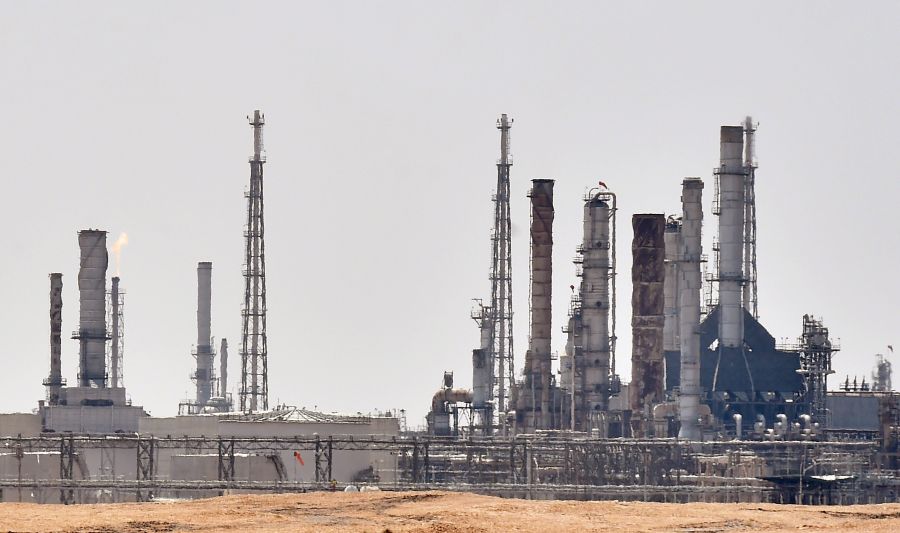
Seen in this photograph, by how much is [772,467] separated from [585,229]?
17517mm

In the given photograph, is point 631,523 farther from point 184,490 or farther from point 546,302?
point 546,302

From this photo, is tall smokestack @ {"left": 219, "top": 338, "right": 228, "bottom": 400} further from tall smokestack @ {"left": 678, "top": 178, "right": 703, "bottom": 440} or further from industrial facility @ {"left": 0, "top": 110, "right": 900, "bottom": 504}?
tall smokestack @ {"left": 678, "top": 178, "right": 703, "bottom": 440}

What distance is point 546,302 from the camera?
88.1m

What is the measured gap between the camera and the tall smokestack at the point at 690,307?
80688 millimetres

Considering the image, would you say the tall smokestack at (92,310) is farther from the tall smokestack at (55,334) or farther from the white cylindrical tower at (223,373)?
the white cylindrical tower at (223,373)

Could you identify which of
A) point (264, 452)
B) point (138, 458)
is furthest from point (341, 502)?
point (264, 452)

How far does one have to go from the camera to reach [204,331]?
113688 millimetres

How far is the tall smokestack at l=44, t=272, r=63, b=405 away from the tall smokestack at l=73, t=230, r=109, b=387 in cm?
398

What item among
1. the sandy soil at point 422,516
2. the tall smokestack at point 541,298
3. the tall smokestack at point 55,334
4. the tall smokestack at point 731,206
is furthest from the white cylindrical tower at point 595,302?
the sandy soil at point 422,516

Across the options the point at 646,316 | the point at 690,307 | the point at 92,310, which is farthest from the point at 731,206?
the point at 92,310

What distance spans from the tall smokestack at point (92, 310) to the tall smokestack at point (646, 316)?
23347mm

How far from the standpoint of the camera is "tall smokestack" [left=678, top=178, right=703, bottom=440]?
8069 centimetres

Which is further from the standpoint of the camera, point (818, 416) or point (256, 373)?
point (256, 373)

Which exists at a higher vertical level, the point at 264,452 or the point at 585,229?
the point at 585,229
